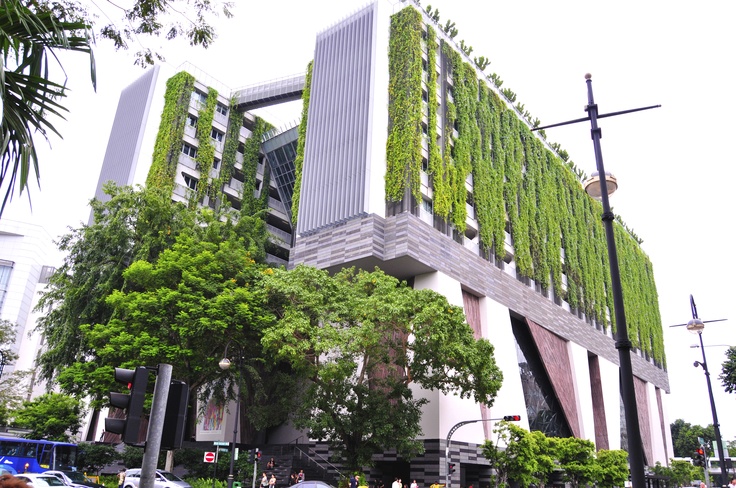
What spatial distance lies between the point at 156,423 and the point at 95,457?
38339 mm

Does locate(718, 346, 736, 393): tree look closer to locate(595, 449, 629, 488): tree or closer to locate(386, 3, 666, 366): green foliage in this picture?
locate(595, 449, 629, 488): tree

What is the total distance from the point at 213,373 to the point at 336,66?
25309 mm

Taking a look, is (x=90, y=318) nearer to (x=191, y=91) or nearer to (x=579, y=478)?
(x=191, y=91)

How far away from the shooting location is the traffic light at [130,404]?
20.0 feet

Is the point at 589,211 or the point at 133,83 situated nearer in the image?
the point at 133,83

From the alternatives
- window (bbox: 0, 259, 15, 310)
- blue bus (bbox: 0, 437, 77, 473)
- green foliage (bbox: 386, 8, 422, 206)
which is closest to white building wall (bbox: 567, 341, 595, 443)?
green foliage (bbox: 386, 8, 422, 206)

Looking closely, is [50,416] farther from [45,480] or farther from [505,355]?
[505,355]

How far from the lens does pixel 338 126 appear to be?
143 feet

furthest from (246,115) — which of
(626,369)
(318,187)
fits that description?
(626,369)

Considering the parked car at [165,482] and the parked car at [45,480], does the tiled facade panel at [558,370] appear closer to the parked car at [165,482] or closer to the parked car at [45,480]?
the parked car at [165,482]

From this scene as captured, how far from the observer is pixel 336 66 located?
151ft

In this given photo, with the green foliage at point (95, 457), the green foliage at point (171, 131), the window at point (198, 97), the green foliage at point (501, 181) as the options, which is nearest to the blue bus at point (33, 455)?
the green foliage at point (95, 457)

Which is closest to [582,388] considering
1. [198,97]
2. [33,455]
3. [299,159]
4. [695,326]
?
[299,159]

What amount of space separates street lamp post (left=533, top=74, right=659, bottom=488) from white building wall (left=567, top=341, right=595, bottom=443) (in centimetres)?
4235
